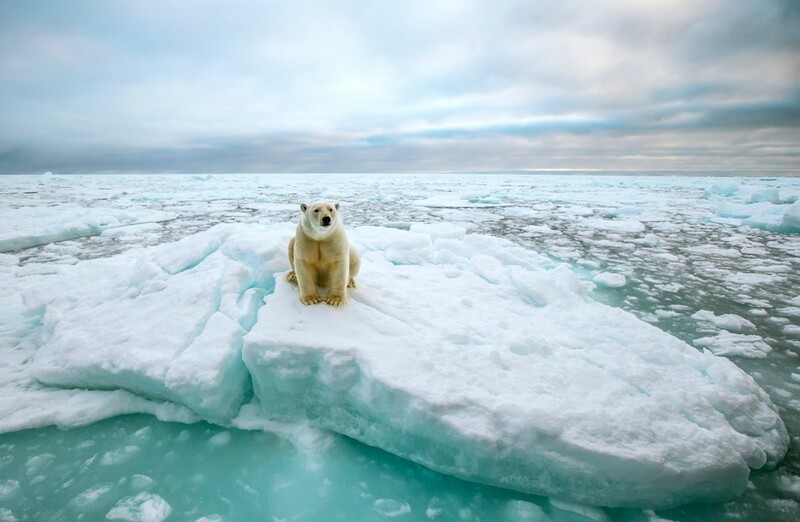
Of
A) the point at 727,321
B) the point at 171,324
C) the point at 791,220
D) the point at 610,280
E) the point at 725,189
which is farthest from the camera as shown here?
the point at 725,189

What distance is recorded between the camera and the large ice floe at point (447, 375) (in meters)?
1.92

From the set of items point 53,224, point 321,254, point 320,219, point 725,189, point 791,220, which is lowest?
point 53,224

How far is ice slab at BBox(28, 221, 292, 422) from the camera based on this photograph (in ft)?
7.92

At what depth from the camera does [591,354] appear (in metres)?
2.67

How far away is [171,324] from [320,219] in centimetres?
150

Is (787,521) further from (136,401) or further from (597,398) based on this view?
(136,401)

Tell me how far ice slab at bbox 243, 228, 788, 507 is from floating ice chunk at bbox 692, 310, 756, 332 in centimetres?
149

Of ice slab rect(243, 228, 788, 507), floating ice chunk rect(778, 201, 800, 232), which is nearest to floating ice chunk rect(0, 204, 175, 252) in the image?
ice slab rect(243, 228, 788, 507)

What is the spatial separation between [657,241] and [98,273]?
1067cm

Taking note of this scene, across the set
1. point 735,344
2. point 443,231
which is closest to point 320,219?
point 735,344

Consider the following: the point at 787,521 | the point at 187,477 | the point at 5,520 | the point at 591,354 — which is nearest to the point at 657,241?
the point at 591,354

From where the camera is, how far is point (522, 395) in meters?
2.16

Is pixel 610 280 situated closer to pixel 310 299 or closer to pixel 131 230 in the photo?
pixel 310 299

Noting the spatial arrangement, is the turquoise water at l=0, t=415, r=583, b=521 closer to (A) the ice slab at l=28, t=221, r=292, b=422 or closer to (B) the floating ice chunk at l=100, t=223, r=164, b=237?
(A) the ice slab at l=28, t=221, r=292, b=422
